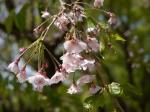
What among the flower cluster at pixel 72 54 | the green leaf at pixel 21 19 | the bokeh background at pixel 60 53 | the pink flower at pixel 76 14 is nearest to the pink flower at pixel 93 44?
the flower cluster at pixel 72 54

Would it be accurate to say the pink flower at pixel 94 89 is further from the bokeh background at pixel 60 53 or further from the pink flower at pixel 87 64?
the bokeh background at pixel 60 53

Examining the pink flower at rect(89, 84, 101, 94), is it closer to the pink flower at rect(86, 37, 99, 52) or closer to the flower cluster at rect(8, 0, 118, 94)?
the flower cluster at rect(8, 0, 118, 94)

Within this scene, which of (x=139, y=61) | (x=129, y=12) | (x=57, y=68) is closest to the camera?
(x=57, y=68)

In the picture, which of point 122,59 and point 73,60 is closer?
point 73,60

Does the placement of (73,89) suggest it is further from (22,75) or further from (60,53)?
(60,53)

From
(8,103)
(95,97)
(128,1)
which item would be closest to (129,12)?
(128,1)

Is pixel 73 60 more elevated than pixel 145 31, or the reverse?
pixel 73 60

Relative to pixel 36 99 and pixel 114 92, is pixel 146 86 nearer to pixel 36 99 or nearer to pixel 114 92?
pixel 36 99
